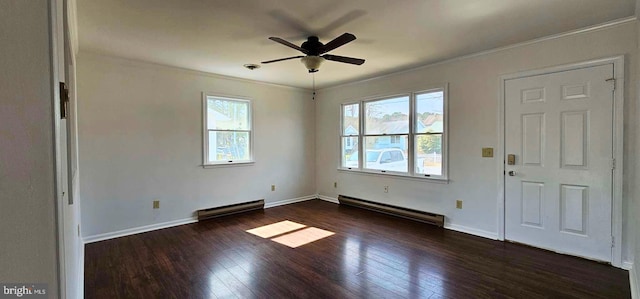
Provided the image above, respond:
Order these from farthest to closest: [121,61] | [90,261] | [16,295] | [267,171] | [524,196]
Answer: [267,171], [121,61], [524,196], [90,261], [16,295]

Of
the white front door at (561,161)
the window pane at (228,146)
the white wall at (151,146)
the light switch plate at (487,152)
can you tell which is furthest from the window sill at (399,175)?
the window pane at (228,146)

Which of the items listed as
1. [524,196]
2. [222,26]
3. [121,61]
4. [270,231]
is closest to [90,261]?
[270,231]

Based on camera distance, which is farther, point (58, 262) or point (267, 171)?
point (267, 171)

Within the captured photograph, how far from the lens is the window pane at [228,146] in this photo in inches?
191

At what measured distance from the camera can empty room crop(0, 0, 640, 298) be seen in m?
2.55

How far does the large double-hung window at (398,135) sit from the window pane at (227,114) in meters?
1.93

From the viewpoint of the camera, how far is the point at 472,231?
394cm

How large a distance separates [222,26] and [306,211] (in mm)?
3401

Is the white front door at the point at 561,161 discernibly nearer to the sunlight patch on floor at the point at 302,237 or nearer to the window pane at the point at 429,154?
the window pane at the point at 429,154

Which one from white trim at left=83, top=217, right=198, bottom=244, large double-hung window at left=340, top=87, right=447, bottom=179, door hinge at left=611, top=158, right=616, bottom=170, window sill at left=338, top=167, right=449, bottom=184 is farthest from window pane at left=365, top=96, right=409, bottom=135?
white trim at left=83, top=217, right=198, bottom=244

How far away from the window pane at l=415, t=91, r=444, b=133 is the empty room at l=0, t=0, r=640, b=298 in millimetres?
38

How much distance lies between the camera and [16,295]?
623mm

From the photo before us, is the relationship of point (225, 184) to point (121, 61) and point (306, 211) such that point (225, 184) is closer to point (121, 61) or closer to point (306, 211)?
point (306, 211)

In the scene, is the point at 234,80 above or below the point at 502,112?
above
